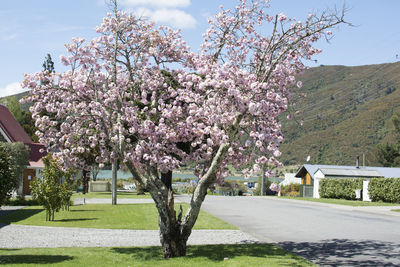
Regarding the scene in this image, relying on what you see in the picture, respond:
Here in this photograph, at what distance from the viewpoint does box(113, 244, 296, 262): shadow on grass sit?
11758 millimetres

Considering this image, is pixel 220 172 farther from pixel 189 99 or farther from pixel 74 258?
pixel 74 258

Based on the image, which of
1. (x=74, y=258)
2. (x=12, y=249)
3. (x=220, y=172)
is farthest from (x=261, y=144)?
(x=12, y=249)

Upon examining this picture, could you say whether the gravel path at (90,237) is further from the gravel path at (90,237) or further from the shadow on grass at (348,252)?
the shadow on grass at (348,252)

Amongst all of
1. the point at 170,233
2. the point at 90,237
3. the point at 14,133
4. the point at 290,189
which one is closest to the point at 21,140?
the point at 14,133

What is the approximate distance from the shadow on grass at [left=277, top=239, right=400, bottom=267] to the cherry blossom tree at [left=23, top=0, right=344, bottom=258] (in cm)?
315

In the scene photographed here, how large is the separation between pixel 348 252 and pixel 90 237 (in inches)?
335

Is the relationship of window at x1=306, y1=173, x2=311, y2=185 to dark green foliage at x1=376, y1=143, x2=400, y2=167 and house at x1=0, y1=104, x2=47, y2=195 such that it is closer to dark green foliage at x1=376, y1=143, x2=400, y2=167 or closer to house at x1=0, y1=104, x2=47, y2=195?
dark green foliage at x1=376, y1=143, x2=400, y2=167

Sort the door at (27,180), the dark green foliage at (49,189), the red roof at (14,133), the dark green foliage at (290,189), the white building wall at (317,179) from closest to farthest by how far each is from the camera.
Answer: the dark green foliage at (49,189)
the red roof at (14,133)
the door at (27,180)
the white building wall at (317,179)
the dark green foliage at (290,189)

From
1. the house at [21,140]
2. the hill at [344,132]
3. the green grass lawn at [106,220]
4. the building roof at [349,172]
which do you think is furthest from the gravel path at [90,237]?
the hill at [344,132]

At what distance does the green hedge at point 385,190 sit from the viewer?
125 ft

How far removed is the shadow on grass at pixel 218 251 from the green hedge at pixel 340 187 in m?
32.7

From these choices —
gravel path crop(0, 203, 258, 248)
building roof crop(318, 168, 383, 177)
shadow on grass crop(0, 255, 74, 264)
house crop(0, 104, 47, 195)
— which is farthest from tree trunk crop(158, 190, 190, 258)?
building roof crop(318, 168, 383, 177)

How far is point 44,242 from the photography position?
46.0 ft

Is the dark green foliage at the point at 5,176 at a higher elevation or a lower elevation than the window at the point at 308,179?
higher
